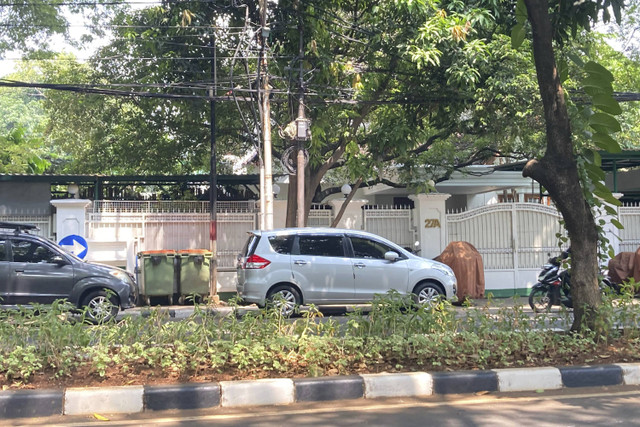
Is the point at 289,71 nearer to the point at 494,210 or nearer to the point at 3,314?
the point at 494,210

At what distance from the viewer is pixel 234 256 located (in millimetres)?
13758

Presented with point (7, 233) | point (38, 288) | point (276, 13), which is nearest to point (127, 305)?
point (38, 288)

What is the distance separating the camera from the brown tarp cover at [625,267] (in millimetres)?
12602

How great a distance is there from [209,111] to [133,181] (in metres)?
2.95

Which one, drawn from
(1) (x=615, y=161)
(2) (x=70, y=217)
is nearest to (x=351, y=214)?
(2) (x=70, y=217)

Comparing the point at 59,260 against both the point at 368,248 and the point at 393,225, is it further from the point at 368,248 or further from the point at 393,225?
the point at 393,225

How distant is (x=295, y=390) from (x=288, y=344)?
21.9 inches

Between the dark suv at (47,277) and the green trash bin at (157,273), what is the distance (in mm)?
1972

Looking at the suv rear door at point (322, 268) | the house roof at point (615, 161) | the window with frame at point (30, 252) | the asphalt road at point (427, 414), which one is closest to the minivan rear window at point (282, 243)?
the suv rear door at point (322, 268)

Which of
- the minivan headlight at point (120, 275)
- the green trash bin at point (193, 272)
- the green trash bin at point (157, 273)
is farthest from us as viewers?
the green trash bin at point (193, 272)

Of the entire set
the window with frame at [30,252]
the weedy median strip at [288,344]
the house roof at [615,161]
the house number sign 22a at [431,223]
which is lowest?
the weedy median strip at [288,344]

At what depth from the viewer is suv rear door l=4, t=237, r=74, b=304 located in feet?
31.1

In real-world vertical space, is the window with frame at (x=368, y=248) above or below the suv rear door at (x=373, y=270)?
above

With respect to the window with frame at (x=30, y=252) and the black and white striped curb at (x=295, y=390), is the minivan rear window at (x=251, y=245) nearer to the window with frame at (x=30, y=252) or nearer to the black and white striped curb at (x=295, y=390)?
the window with frame at (x=30, y=252)
